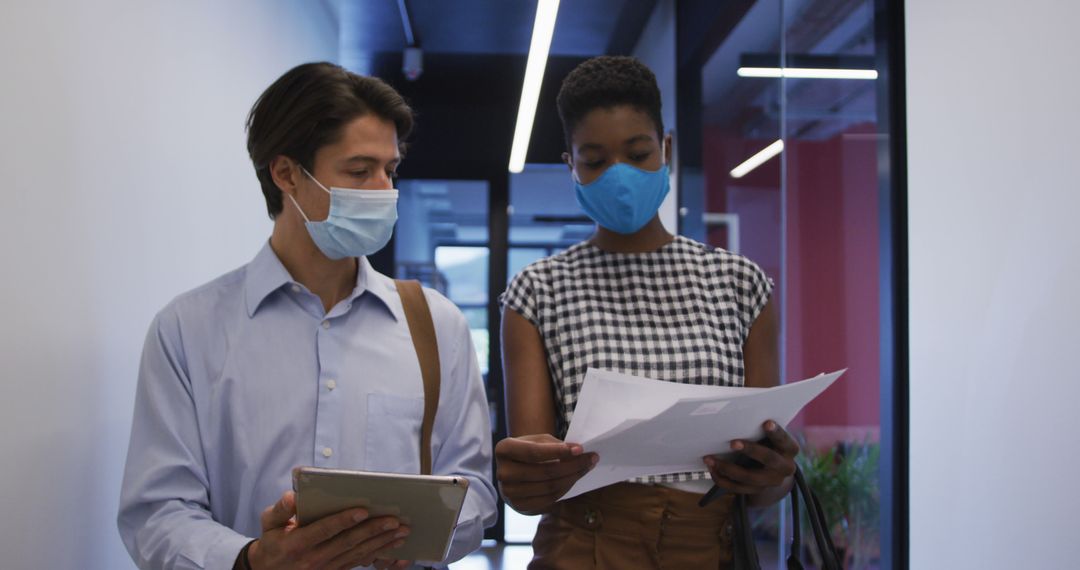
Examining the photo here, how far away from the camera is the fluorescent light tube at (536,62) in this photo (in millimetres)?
3336

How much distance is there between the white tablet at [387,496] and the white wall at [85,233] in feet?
2.28

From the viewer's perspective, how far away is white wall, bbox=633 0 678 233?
5043 millimetres

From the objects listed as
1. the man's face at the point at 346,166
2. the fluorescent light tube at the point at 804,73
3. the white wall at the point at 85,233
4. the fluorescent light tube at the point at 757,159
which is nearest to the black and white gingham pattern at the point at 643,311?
the man's face at the point at 346,166

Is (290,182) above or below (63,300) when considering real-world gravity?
above

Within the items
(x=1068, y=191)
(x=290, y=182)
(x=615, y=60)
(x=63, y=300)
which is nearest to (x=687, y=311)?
(x=615, y=60)

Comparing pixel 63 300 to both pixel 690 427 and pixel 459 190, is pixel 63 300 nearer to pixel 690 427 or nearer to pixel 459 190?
pixel 690 427

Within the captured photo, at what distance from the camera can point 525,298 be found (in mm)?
1471

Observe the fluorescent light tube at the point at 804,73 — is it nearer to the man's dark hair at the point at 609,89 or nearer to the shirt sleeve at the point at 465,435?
the man's dark hair at the point at 609,89

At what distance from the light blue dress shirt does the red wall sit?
1.58 m

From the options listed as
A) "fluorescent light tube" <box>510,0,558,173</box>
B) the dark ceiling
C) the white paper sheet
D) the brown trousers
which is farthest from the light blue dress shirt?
the dark ceiling

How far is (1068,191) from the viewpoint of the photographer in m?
1.75

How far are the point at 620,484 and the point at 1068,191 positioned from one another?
118 cm

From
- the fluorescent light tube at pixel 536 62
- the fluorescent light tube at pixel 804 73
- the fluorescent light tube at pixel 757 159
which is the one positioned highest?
the fluorescent light tube at pixel 536 62

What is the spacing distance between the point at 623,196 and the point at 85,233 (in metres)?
1.11
